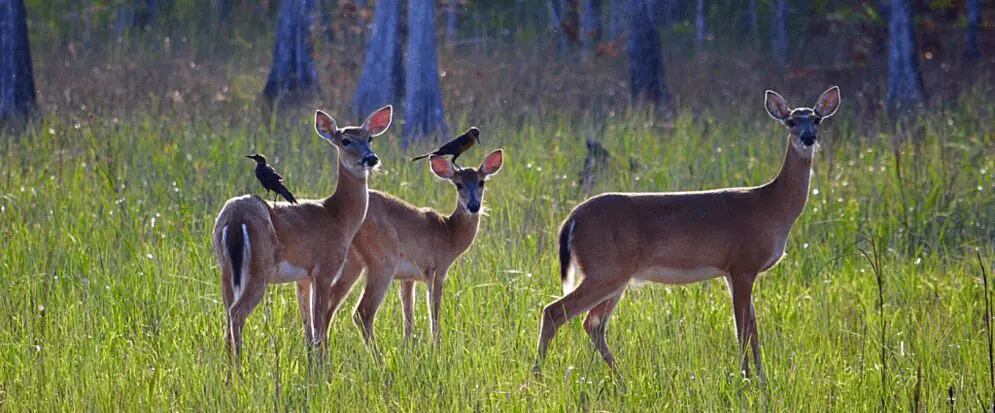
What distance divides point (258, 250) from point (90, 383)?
1.00 metres

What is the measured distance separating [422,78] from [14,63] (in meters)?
4.72

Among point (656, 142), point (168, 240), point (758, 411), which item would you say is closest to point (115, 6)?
point (656, 142)

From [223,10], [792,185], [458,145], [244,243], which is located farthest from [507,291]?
[223,10]

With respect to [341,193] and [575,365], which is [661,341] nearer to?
[575,365]

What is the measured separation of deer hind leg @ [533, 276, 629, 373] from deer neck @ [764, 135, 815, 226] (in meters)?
0.89

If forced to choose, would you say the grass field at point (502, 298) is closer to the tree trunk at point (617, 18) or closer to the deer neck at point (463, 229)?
the deer neck at point (463, 229)

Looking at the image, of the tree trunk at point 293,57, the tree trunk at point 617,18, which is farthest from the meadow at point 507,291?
the tree trunk at point 617,18

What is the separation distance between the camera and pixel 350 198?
6660 mm

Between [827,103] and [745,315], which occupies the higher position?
[827,103]

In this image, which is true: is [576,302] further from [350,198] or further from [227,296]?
[227,296]

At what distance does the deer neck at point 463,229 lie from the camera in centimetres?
722

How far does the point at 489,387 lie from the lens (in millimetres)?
5453

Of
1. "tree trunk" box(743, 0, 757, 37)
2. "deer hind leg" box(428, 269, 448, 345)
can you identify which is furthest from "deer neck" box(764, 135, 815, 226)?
"tree trunk" box(743, 0, 757, 37)

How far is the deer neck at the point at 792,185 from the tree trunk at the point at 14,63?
33.8ft
